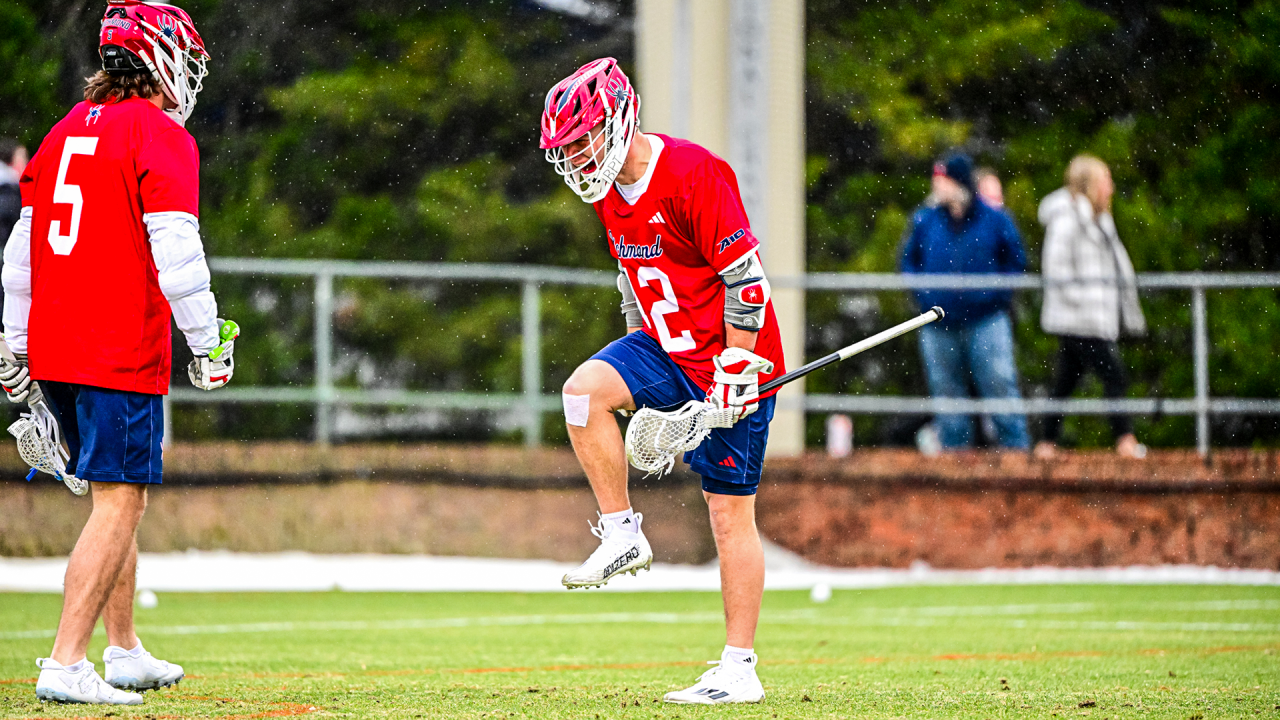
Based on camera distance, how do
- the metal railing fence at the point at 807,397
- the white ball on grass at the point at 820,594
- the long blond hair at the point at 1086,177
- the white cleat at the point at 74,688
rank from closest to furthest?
the white cleat at the point at 74,688, the white ball on grass at the point at 820,594, the metal railing fence at the point at 807,397, the long blond hair at the point at 1086,177

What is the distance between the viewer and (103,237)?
219 inches

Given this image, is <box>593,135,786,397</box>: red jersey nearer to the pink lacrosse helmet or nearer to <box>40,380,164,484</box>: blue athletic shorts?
the pink lacrosse helmet

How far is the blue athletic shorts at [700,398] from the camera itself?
5.86m

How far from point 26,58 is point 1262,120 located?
1223cm

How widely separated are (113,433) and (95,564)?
0.41 metres

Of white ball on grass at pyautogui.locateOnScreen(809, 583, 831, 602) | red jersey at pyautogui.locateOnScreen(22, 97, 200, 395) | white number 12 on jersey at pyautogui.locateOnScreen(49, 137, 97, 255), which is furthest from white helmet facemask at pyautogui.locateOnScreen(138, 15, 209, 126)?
white ball on grass at pyautogui.locateOnScreen(809, 583, 831, 602)

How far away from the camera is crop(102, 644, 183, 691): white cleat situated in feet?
19.3

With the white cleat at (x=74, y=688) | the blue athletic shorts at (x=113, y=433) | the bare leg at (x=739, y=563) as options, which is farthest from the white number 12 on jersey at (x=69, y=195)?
the bare leg at (x=739, y=563)

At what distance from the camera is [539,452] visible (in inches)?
482

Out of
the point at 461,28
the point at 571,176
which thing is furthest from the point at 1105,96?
the point at 571,176

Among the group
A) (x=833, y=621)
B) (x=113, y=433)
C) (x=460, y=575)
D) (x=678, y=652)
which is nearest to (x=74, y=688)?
(x=113, y=433)

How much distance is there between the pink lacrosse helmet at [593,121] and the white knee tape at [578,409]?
A: 0.65m

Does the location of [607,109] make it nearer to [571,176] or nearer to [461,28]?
[571,176]

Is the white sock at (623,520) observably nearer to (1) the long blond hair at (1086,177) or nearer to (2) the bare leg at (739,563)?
(2) the bare leg at (739,563)
